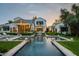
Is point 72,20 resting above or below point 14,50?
above

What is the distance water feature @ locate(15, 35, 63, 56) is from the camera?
191 inches

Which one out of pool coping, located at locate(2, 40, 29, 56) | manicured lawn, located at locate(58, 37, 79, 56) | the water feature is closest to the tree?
manicured lawn, located at locate(58, 37, 79, 56)

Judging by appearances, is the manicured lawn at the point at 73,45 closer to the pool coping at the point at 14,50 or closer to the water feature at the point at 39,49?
the water feature at the point at 39,49

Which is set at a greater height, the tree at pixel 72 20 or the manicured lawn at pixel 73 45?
the tree at pixel 72 20

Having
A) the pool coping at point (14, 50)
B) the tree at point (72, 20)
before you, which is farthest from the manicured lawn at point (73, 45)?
the pool coping at point (14, 50)

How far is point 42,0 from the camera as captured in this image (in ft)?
15.9

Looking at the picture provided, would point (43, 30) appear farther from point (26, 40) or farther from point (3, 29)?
point (3, 29)

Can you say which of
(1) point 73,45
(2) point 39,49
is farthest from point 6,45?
(1) point 73,45

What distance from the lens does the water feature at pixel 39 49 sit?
4.86 metres

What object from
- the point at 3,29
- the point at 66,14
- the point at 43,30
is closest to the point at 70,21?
the point at 66,14

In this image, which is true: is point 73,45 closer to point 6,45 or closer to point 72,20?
point 72,20

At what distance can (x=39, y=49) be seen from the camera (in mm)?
4895

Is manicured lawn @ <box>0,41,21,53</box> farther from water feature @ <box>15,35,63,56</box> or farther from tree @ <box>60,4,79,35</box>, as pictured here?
tree @ <box>60,4,79,35</box>

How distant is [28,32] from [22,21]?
0.62 ft
